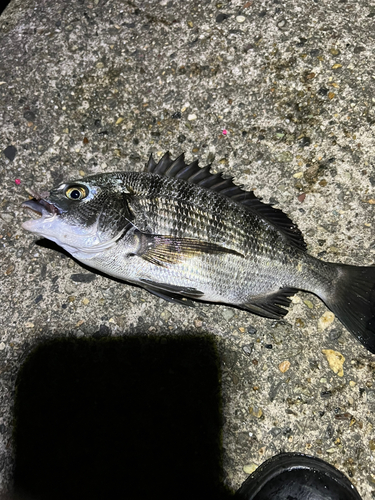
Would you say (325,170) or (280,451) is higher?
(325,170)

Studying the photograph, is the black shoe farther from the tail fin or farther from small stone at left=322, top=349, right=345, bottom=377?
the tail fin

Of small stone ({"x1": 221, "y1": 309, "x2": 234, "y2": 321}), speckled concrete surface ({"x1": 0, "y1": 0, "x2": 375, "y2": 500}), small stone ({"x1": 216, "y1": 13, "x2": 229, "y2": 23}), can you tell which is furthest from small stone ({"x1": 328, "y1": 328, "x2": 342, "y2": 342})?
small stone ({"x1": 216, "y1": 13, "x2": 229, "y2": 23})

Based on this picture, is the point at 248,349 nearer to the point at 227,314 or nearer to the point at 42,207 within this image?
the point at 227,314

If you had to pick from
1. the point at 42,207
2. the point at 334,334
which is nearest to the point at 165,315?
the point at 42,207

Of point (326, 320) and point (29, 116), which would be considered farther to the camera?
point (29, 116)

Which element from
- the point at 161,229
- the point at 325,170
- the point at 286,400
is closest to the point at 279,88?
the point at 325,170

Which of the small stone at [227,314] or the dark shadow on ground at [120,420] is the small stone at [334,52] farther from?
the dark shadow on ground at [120,420]

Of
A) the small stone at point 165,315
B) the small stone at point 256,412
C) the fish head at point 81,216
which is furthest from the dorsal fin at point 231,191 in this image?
the small stone at point 256,412

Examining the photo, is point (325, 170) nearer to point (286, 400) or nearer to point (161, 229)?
point (161, 229)
